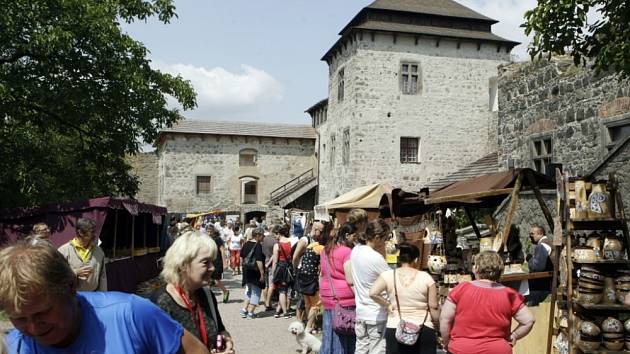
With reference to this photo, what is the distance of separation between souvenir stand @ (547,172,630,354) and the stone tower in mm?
20702

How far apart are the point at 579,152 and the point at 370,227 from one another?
795 centimetres

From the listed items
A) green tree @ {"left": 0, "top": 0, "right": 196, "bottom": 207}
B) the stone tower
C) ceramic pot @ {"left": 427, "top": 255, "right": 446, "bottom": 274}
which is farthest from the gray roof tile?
ceramic pot @ {"left": 427, "top": 255, "right": 446, "bottom": 274}

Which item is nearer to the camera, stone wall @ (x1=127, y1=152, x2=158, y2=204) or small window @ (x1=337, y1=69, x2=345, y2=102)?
small window @ (x1=337, y1=69, x2=345, y2=102)

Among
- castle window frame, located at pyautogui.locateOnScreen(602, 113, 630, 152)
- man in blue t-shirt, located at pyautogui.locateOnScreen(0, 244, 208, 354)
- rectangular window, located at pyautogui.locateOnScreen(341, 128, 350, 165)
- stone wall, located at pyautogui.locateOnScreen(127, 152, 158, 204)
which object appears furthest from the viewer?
stone wall, located at pyautogui.locateOnScreen(127, 152, 158, 204)

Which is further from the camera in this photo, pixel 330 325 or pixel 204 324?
pixel 330 325

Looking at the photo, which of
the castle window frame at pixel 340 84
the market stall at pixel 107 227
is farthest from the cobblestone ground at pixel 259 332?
the castle window frame at pixel 340 84

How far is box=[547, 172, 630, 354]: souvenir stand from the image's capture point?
17.5ft

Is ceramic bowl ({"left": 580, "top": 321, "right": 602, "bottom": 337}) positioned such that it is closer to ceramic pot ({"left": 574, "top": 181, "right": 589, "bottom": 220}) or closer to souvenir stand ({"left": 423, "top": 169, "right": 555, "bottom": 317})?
ceramic pot ({"left": 574, "top": 181, "right": 589, "bottom": 220})

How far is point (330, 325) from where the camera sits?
230 inches

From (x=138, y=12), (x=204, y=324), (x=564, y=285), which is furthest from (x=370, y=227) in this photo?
(x=138, y=12)

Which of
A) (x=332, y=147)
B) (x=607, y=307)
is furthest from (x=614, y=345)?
(x=332, y=147)

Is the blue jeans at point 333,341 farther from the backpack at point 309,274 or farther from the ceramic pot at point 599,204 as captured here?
the ceramic pot at point 599,204

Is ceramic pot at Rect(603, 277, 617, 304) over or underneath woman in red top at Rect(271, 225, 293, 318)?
over

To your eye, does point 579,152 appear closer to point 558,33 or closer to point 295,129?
point 558,33
